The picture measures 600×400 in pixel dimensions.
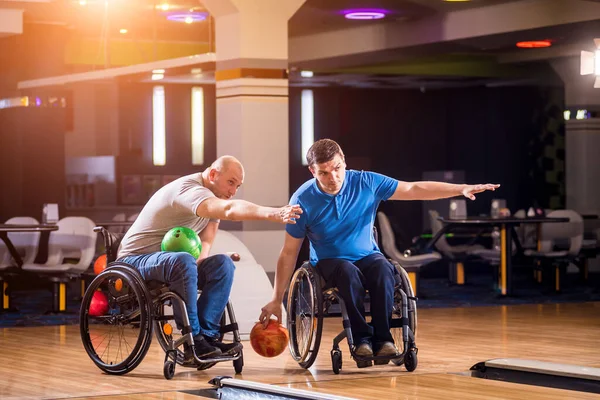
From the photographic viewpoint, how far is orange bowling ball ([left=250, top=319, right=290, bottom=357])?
543cm

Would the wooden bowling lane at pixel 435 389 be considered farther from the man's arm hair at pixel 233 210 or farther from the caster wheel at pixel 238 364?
the man's arm hair at pixel 233 210

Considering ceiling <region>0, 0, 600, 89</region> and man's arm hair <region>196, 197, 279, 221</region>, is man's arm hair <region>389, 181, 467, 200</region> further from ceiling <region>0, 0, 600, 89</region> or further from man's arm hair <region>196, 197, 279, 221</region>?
ceiling <region>0, 0, 600, 89</region>

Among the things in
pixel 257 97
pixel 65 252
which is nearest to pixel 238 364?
pixel 257 97

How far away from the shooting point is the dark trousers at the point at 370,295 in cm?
524

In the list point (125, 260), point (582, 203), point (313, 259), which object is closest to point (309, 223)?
point (313, 259)

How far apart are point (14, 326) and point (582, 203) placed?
8342 mm


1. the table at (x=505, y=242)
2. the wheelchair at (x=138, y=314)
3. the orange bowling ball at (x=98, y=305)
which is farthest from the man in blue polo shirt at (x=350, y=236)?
the table at (x=505, y=242)

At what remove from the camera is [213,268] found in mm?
5293

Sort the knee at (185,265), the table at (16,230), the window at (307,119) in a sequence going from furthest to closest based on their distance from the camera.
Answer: the window at (307,119) < the table at (16,230) < the knee at (185,265)

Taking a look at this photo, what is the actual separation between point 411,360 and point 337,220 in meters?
0.74

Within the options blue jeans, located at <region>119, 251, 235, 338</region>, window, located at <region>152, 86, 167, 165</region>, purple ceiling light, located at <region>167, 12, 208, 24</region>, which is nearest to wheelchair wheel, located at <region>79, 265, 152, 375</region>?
blue jeans, located at <region>119, 251, 235, 338</region>

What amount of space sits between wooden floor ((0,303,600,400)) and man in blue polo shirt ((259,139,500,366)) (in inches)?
10.4

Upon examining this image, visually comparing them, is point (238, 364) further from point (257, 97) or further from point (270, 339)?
point (257, 97)

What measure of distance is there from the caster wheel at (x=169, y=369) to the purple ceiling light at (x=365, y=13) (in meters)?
7.04
